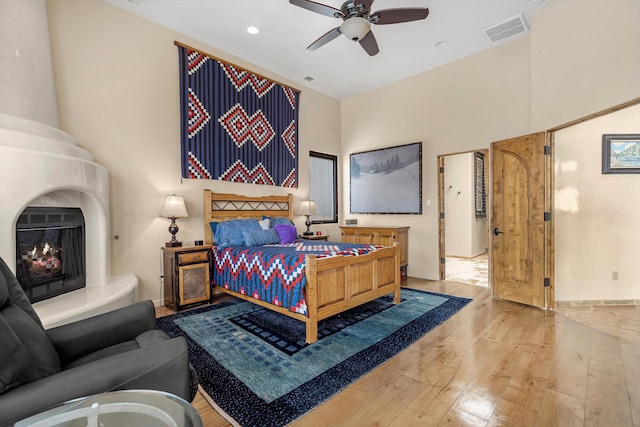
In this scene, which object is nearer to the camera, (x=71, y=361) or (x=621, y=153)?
(x=71, y=361)

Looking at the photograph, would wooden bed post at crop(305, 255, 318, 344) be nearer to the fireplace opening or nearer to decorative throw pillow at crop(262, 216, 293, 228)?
decorative throw pillow at crop(262, 216, 293, 228)

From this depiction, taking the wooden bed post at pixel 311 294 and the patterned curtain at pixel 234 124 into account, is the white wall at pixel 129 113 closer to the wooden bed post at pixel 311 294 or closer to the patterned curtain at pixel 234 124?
the patterned curtain at pixel 234 124

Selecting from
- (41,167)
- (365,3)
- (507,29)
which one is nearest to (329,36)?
(365,3)

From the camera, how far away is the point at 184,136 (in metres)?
3.98

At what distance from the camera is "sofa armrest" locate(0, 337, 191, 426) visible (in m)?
0.95

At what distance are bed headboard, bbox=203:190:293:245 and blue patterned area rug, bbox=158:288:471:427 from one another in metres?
1.29

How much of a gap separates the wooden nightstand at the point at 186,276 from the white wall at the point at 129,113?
0.91 feet

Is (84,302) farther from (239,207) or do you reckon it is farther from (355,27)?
(355,27)

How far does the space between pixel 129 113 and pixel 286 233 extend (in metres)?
2.55

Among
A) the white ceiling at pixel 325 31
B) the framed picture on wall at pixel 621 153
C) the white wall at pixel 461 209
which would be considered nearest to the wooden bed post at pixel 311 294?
the white ceiling at pixel 325 31

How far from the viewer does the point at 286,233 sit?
4.39 metres

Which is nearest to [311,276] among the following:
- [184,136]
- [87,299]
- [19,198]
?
[87,299]

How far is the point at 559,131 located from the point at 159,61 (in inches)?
209

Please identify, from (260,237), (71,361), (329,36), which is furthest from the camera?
(260,237)
